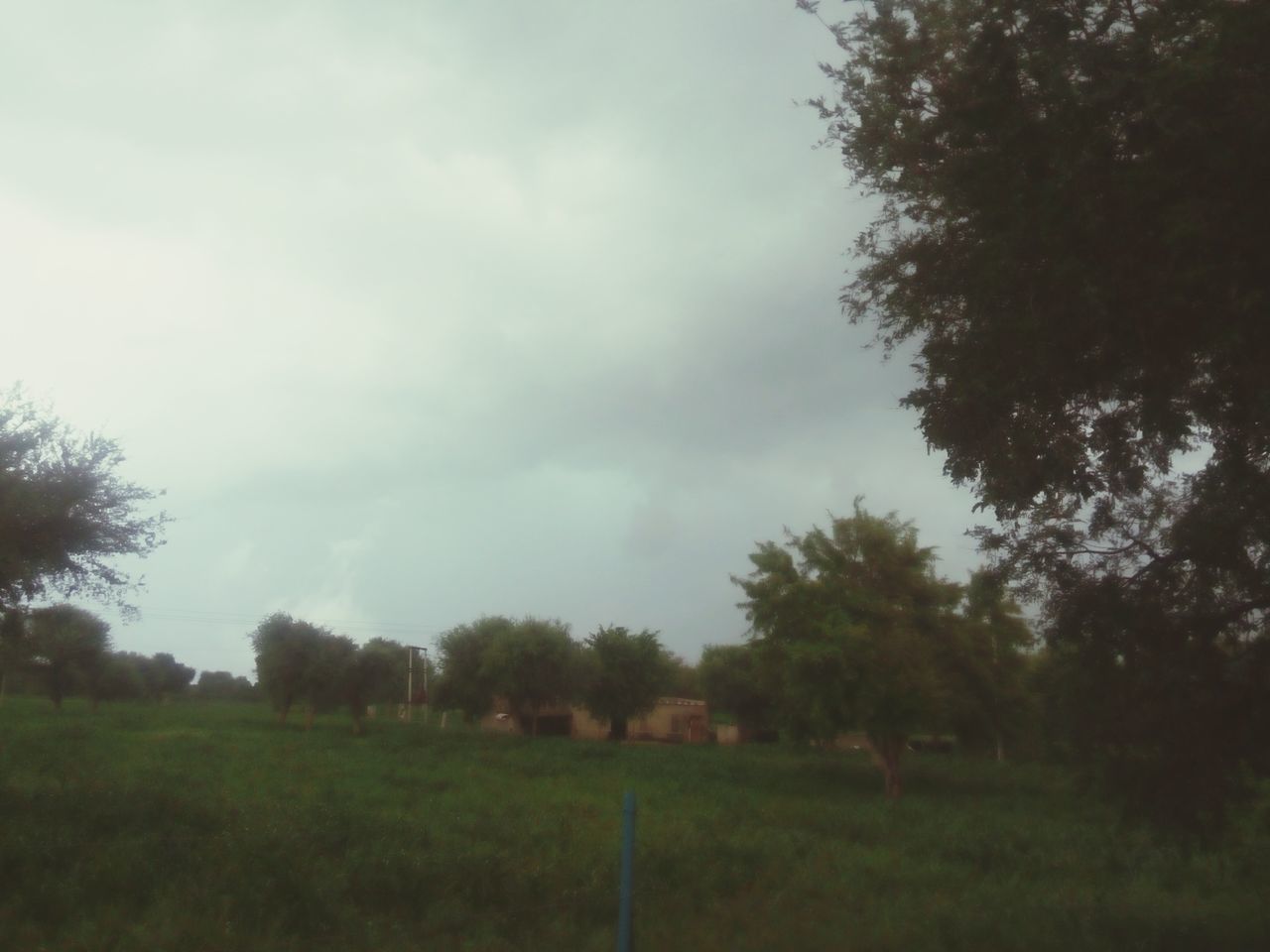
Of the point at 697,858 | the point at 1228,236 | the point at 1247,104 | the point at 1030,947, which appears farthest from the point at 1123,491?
the point at 697,858

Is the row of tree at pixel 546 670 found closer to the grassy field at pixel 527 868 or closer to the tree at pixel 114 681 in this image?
the tree at pixel 114 681

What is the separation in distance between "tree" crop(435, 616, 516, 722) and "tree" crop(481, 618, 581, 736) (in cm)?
78

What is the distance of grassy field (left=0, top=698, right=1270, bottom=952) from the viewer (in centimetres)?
956

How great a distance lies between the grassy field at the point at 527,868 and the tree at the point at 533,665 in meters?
30.9

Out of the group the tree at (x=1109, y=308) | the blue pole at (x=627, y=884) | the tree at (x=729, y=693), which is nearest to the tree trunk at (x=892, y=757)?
the tree at (x=1109, y=308)

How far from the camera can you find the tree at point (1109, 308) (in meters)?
7.67

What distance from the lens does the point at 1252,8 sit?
7238 mm

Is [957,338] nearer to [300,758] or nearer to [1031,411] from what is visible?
[1031,411]

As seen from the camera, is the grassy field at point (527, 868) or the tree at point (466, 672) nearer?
the grassy field at point (527, 868)

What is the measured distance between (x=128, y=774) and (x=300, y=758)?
28.0 ft

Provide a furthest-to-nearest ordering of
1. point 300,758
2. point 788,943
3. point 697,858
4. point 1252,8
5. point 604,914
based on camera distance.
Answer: point 300,758 → point 697,858 → point 604,914 → point 788,943 → point 1252,8

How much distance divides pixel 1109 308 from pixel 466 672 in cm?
5660

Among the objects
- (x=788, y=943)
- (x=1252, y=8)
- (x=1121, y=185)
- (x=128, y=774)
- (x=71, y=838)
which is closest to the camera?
(x=1252, y=8)

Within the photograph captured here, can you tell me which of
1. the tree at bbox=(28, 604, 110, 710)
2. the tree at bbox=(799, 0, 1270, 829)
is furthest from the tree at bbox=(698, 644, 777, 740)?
the tree at bbox=(799, 0, 1270, 829)
